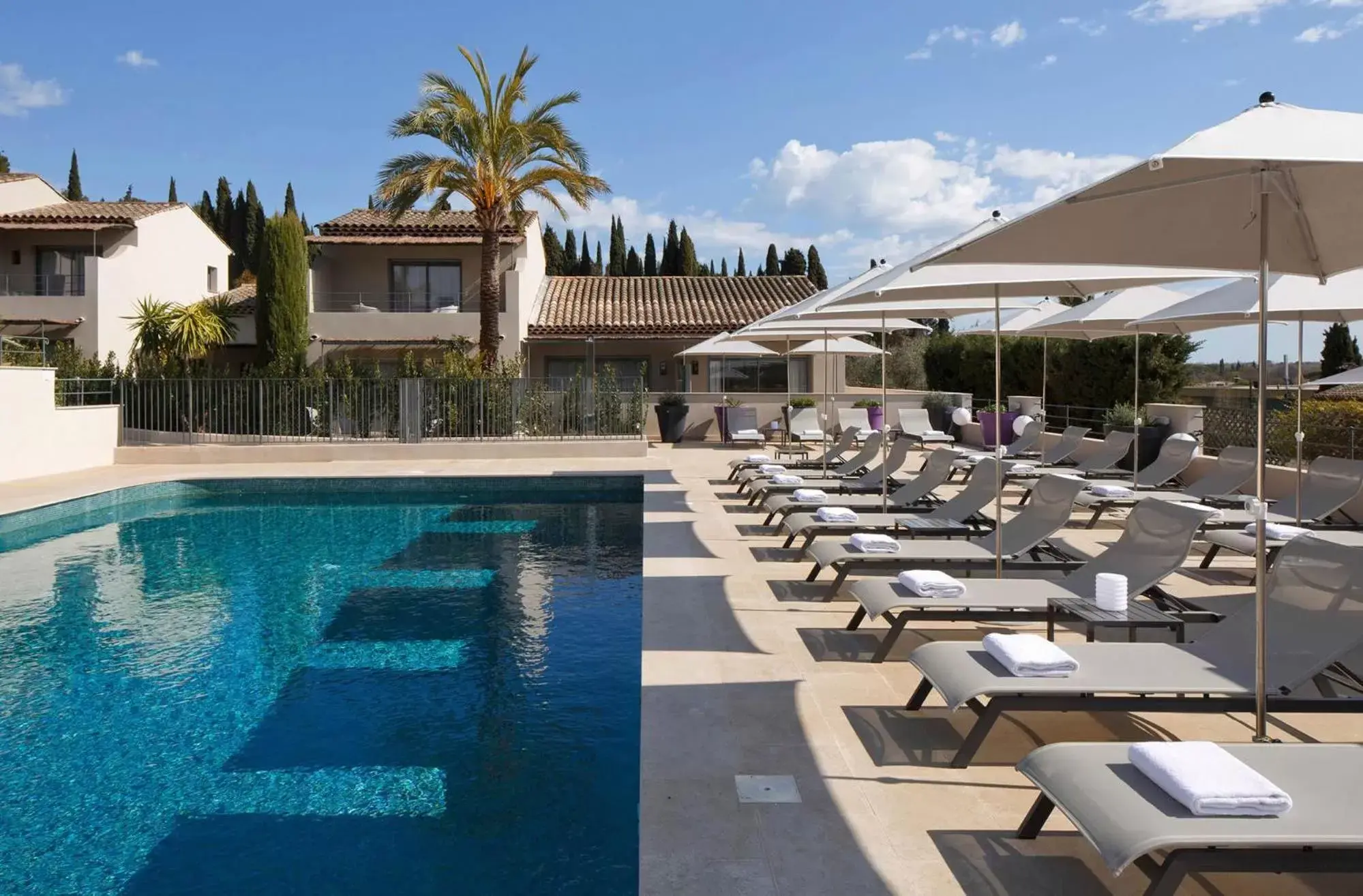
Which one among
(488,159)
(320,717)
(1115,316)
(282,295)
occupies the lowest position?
(320,717)

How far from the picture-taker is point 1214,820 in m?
3.12

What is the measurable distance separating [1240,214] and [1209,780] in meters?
2.94

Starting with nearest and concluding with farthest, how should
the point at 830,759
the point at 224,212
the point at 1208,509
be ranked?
the point at 830,759 → the point at 1208,509 → the point at 224,212

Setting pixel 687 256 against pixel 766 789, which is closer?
pixel 766 789

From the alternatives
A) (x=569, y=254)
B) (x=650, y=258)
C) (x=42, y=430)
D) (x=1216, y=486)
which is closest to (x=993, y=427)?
(x=1216, y=486)

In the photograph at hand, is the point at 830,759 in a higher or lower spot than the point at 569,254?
lower

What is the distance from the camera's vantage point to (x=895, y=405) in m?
27.1

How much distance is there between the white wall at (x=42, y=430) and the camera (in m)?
17.1

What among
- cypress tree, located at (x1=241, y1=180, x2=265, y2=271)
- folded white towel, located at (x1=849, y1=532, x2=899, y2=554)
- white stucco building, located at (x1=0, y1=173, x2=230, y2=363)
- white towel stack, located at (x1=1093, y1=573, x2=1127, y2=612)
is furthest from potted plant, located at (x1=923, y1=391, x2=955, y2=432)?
cypress tree, located at (x1=241, y1=180, x2=265, y2=271)

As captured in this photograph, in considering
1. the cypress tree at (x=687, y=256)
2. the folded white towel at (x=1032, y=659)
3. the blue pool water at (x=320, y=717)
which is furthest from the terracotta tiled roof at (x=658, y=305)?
the folded white towel at (x=1032, y=659)

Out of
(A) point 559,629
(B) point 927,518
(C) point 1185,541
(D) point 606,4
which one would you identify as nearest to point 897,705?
(C) point 1185,541

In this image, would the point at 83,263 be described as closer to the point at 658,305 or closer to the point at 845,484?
the point at 658,305

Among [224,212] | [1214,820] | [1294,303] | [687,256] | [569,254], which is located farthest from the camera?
[224,212]

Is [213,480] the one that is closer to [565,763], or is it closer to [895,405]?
[565,763]
